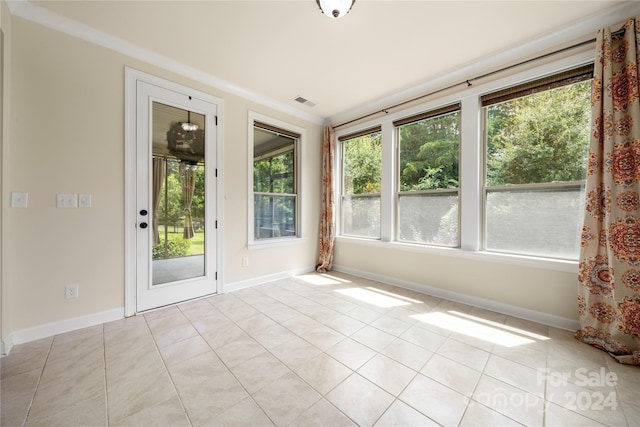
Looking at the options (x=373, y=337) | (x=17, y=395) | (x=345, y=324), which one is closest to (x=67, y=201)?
(x=17, y=395)

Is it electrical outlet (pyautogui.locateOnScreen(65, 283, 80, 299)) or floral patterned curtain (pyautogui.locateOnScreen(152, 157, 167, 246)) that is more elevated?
floral patterned curtain (pyautogui.locateOnScreen(152, 157, 167, 246))

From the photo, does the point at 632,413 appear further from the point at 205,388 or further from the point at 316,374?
the point at 205,388

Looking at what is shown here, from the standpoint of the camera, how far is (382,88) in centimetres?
339

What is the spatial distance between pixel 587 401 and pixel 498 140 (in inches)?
94.0

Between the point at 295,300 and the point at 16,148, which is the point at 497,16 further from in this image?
the point at 16,148

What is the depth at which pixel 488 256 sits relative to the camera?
2756 mm

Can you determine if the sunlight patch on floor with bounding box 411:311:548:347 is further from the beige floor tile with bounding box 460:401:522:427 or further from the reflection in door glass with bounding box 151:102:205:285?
the reflection in door glass with bounding box 151:102:205:285

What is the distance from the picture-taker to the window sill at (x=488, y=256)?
2.35 metres

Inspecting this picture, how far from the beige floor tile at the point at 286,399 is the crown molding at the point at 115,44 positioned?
3326 millimetres

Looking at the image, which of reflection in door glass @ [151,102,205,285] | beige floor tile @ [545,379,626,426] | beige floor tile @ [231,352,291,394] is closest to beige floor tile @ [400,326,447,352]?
beige floor tile @ [545,379,626,426]

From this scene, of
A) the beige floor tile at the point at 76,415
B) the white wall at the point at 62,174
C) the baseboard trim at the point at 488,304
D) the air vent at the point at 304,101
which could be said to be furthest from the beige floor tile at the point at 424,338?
the air vent at the point at 304,101

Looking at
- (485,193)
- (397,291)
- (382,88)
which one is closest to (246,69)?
(382,88)

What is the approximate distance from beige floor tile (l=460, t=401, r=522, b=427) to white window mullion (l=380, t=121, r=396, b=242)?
2.44 metres

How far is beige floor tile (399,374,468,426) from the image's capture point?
1354 mm
